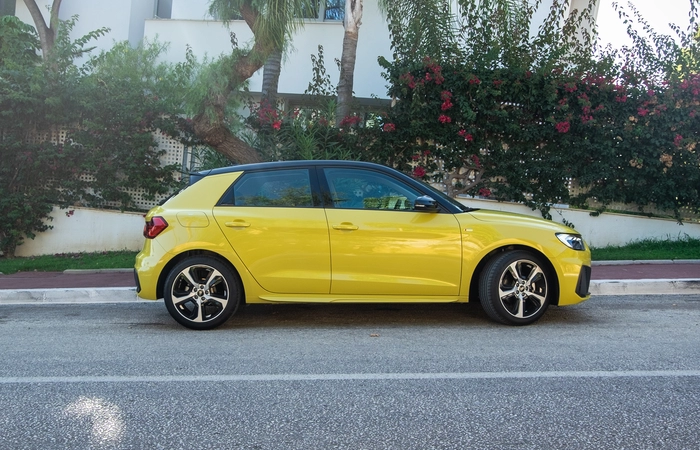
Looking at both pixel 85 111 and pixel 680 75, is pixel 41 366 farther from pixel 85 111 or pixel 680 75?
pixel 680 75

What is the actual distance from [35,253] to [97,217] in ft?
4.44

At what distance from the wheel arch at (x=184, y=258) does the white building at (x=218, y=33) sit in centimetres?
991

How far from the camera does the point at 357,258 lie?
606 cm

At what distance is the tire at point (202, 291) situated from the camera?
608 centimetres

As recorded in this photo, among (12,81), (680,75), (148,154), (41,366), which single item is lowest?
(41,366)

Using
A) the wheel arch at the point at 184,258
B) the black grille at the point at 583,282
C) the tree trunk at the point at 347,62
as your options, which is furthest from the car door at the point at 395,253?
the tree trunk at the point at 347,62

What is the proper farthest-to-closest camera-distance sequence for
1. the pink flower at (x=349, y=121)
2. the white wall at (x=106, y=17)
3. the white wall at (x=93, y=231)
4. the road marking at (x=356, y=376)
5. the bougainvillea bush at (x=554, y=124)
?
1. the white wall at (x=106, y=17)
2. the pink flower at (x=349, y=121)
3. the white wall at (x=93, y=231)
4. the bougainvillea bush at (x=554, y=124)
5. the road marking at (x=356, y=376)

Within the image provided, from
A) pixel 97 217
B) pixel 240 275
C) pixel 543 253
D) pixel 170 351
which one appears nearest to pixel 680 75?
pixel 543 253

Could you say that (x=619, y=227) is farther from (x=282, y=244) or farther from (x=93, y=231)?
(x=93, y=231)

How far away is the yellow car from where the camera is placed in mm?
6059

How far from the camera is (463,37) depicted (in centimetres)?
1238

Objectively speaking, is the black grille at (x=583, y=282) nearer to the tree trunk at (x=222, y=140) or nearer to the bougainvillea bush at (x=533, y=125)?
the bougainvillea bush at (x=533, y=125)

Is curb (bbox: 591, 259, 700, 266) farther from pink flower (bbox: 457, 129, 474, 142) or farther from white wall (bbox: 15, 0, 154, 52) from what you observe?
white wall (bbox: 15, 0, 154, 52)

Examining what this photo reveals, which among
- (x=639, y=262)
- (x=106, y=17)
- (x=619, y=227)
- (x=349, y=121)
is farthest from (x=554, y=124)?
(x=106, y=17)
